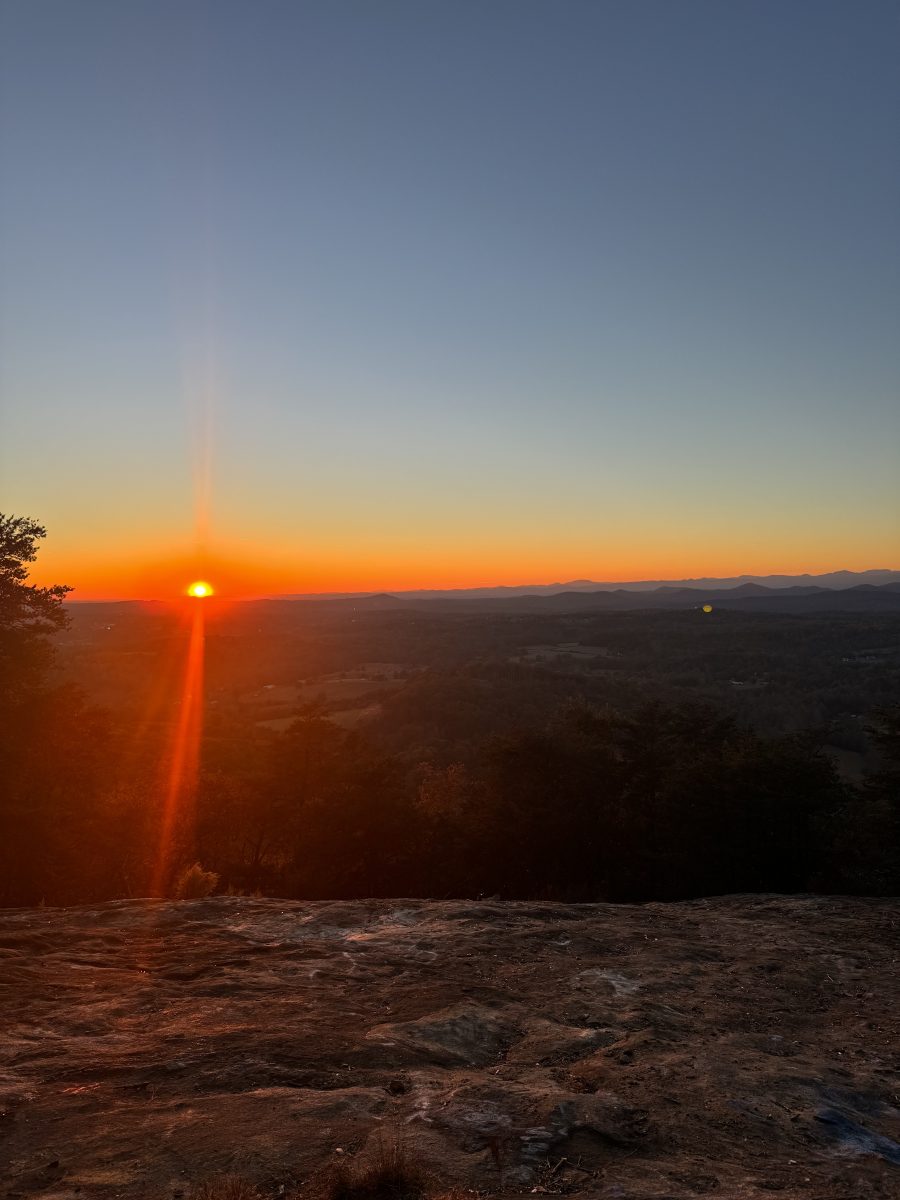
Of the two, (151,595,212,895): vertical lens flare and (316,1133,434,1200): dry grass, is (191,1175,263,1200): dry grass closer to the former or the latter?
(316,1133,434,1200): dry grass

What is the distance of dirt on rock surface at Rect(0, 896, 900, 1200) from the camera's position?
5582 millimetres

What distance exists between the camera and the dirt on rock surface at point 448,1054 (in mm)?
5582

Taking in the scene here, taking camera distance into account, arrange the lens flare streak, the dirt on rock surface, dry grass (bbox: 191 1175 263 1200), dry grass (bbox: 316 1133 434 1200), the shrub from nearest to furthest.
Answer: dry grass (bbox: 191 1175 263 1200)
dry grass (bbox: 316 1133 434 1200)
the dirt on rock surface
the shrub
the lens flare streak

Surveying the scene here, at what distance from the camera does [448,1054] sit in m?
7.82

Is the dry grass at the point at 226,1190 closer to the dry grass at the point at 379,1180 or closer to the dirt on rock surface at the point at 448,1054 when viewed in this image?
the dirt on rock surface at the point at 448,1054

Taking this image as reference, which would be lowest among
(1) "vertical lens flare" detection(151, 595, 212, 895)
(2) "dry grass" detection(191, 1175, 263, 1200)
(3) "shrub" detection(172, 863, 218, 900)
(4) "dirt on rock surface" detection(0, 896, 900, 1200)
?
(1) "vertical lens flare" detection(151, 595, 212, 895)

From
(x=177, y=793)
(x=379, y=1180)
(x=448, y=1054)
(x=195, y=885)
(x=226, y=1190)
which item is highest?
(x=226, y=1190)

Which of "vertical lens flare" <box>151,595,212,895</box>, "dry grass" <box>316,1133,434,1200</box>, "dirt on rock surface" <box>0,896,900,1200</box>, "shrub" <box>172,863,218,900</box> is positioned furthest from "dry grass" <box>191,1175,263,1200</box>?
"vertical lens flare" <box>151,595,212,895</box>

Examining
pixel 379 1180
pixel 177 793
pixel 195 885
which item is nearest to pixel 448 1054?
pixel 379 1180

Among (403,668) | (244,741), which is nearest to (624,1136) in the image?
(244,741)

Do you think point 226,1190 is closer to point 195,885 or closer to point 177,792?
point 195,885

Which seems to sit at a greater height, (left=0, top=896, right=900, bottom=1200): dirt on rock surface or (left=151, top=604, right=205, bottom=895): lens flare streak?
(left=0, top=896, right=900, bottom=1200): dirt on rock surface

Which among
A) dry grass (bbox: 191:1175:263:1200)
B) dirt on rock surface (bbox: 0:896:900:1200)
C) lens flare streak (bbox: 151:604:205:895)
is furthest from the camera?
lens flare streak (bbox: 151:604:205:895)

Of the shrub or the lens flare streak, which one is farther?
the lens flare streak
